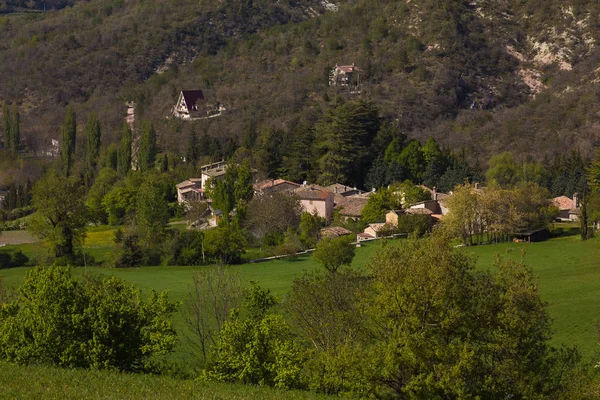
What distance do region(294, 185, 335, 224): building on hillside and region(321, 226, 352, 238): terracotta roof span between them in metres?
2.99

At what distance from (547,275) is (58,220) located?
23.7m

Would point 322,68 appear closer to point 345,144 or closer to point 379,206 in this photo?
point 345,144

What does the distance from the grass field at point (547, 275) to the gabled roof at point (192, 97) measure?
34.0m

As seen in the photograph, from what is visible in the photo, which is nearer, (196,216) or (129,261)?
(129,261)

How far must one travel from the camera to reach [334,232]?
51375 mm

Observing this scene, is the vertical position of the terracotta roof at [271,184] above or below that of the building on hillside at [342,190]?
above

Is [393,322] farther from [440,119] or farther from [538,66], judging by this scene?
[538,66]

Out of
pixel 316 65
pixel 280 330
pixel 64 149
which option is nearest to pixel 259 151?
pixel 64 149

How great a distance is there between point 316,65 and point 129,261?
45.0 m

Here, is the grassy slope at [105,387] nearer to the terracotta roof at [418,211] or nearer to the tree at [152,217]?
the tree at [152,217]

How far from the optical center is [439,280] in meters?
20.7

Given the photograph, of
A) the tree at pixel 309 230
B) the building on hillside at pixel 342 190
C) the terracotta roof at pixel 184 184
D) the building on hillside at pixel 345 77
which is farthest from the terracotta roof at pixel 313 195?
the building on hillside at pixel 345 77

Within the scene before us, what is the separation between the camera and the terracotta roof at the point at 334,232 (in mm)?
50516

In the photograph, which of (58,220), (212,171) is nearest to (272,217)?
(58,220)
